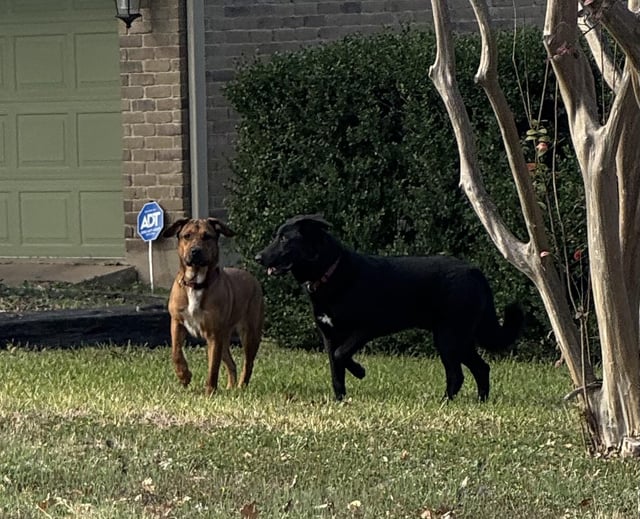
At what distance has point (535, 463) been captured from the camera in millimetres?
7047

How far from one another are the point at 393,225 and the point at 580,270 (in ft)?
5.86

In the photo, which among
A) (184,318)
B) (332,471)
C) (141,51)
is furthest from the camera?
(141,51)

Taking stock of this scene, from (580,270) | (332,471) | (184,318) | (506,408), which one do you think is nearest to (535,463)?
(332,471)

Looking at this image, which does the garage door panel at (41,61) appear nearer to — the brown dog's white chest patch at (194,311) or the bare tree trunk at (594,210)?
the brown dog's white chest patch at (194,311)

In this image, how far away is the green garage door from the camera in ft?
48.5

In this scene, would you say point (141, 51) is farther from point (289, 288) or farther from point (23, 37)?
point (289, 288)

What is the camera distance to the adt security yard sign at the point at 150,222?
1410 centimetres

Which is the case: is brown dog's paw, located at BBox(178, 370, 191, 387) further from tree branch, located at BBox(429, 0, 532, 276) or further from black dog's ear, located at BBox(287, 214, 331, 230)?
tree branch, located at BBox(429, 0, 532, 276)

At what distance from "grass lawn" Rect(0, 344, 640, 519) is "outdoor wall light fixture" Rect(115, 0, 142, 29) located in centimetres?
466

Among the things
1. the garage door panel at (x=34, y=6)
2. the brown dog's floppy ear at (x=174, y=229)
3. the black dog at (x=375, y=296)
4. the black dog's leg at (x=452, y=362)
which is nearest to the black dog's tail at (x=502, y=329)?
the black dog at (x=375, y=296)

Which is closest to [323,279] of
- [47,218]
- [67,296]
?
[67,296]

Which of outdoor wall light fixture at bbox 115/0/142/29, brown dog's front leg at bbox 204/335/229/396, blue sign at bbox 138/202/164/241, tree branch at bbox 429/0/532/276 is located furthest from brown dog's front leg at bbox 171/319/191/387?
outdoor wall light fixture at bbox 115/0/142/29

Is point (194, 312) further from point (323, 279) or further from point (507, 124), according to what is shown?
point (507, 124)

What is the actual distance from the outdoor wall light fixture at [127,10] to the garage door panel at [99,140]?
3.77 ft
